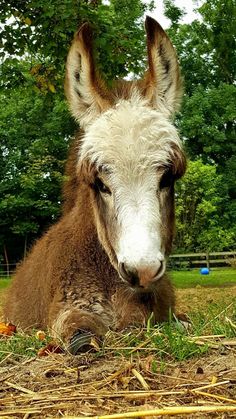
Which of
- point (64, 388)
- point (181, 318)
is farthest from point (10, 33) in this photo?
point (64, 388)

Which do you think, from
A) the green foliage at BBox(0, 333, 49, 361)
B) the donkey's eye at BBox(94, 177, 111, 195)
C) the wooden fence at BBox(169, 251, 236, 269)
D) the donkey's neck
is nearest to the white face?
the donkey's eye at BBox(94, 177, 111, 195)

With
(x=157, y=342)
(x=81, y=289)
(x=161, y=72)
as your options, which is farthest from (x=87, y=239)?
(x=157, y=342)

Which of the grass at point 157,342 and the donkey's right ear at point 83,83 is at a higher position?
the donkey's right ear at point 83,83

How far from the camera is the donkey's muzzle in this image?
3.56 meters

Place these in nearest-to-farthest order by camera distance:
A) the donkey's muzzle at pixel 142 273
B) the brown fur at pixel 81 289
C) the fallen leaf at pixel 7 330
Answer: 1. the donkey's muzzle at pixel 142 273
2. the brown fur at pixel 81 289
3. the fallen leaf at pixel 7 330

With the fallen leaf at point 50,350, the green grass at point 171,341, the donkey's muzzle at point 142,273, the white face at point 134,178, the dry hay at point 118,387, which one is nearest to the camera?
the dry hay at point 118,387

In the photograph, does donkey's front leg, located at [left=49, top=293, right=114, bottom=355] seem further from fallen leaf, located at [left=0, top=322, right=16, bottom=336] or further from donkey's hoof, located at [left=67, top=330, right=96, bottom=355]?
fallen leaf, located at [left=0, top=322, right=16, bottom=336]

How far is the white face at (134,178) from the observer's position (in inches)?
146

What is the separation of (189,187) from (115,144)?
36087 mm

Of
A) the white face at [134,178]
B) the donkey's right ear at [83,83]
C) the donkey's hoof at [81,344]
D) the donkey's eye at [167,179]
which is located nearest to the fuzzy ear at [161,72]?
the white face at [134,178]

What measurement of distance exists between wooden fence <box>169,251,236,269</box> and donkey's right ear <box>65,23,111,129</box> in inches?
1216

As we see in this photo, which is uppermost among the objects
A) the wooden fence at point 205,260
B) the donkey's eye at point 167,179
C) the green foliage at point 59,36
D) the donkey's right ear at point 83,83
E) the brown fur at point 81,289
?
the green foliage at point 59,36

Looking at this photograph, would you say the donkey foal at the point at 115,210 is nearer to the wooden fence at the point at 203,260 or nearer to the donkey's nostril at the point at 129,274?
the donkey's nostril at the point at 129,274

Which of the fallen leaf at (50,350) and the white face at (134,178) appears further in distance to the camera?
the fallen leaf at (50,350)
